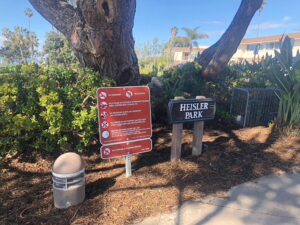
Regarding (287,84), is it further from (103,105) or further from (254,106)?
(103,105)

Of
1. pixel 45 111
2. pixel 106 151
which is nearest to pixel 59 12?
pixel 45 111

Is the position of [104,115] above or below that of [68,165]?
above

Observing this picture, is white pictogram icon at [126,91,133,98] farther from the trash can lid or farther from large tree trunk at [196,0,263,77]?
large tree trunk at [196,0,263,77]

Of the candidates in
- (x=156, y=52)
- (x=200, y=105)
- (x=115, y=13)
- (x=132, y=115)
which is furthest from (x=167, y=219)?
(x=156, y=52)

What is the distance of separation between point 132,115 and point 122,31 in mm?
1585

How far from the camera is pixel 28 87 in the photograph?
4367mm

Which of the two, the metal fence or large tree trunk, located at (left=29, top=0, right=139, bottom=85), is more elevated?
large tree trunk, located at (left=29, top=0, right=139, bottom=85)

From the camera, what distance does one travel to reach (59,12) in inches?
189

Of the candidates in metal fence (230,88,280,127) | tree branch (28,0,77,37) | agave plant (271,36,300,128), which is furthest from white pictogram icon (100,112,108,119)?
metal fence (230,88,280,127)

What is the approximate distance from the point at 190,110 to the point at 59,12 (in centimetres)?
281

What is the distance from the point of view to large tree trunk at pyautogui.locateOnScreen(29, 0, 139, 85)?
4.01 metres

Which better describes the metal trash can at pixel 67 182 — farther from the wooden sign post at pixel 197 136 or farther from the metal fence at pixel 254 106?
the metal fence at pixel 254 106

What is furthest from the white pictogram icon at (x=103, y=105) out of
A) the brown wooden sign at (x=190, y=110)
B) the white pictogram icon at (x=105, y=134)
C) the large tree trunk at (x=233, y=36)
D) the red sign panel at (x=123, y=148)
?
the large tree trunk at (x=233, y=36)

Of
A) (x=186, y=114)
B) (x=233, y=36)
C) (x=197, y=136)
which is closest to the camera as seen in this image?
(x=186, y=114)
